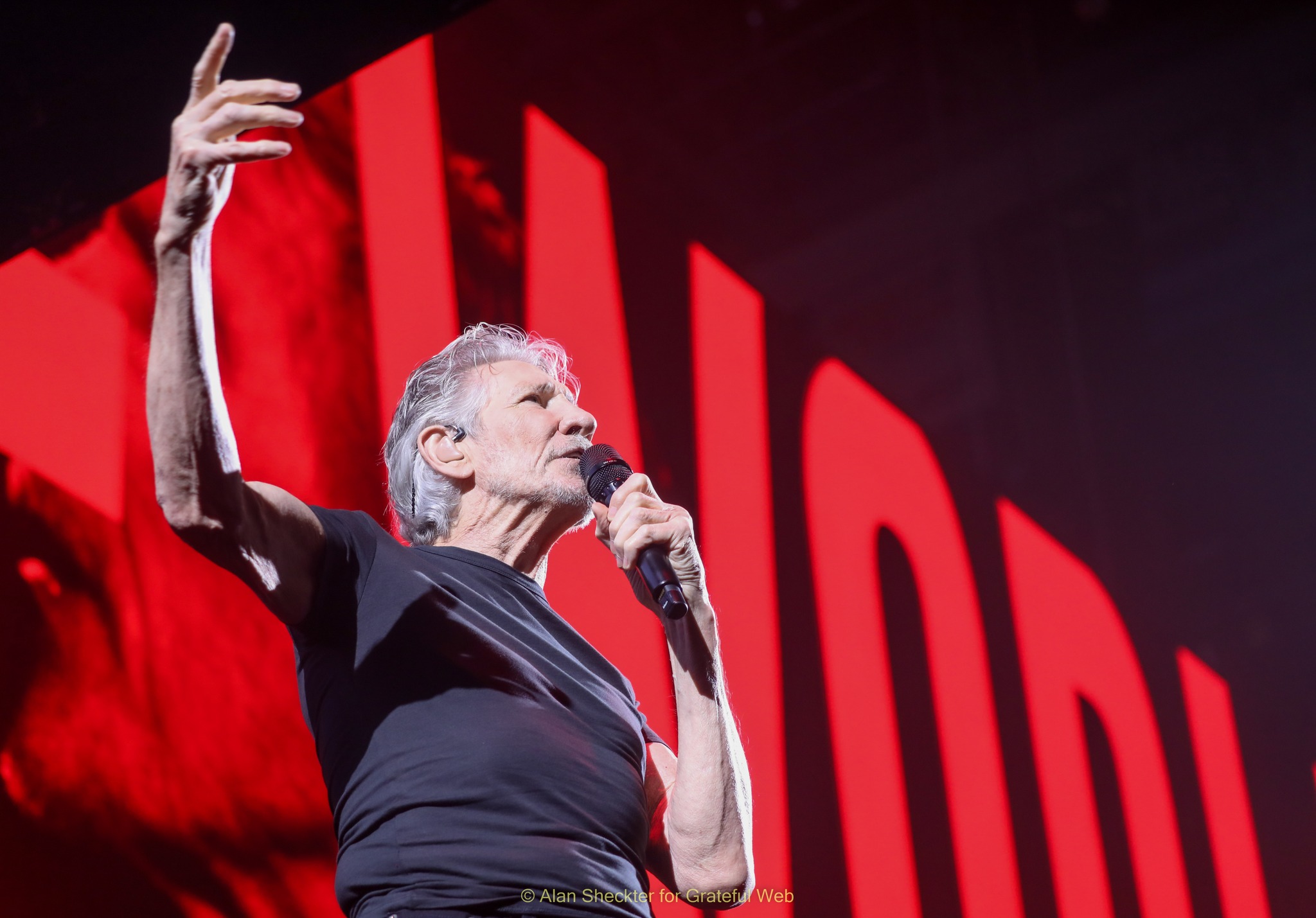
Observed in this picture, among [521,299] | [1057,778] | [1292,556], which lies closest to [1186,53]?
[1292,556]

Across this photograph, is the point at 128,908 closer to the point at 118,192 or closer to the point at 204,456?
the point at 204,456

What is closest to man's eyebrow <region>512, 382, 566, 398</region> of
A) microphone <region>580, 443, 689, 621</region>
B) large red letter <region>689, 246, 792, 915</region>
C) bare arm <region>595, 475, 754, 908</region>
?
microphone <region>580, 443, 689, 621</region>

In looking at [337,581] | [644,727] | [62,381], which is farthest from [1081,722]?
[62,381]

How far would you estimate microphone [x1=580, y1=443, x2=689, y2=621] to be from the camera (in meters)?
1.18

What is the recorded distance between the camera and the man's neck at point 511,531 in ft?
4.93

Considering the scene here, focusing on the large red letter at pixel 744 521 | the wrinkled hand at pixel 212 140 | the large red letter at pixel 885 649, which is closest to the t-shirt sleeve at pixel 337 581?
the wrinkled hand at pixel 212 140

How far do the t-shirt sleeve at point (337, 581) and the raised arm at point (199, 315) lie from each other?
164 mm

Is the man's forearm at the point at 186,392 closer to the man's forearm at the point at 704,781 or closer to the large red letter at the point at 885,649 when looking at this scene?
the man's forearm at the point at 704,781

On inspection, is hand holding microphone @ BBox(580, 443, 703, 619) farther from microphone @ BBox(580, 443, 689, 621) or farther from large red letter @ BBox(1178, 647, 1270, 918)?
large red letter @ BBox(1178, 647, 1270, 918)

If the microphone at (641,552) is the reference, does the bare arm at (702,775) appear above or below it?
below

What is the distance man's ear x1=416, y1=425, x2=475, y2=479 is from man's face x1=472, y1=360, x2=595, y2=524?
22mm

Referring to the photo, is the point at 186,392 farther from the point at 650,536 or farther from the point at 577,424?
the point at 577,424

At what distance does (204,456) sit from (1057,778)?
8.77 feet

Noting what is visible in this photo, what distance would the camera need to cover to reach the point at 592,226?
7.73ft
